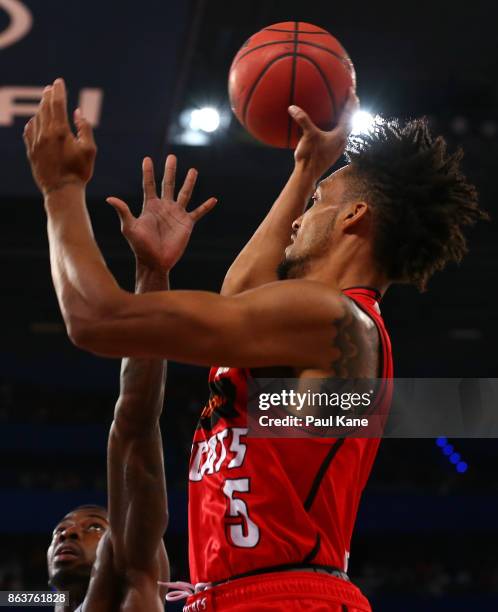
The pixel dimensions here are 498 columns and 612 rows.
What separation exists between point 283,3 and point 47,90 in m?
6.84

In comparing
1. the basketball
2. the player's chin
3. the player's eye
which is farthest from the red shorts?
the player's eye

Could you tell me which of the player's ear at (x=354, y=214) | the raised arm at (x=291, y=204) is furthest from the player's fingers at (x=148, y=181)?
the player's ear at (x=354, y=214)

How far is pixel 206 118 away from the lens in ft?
31.7

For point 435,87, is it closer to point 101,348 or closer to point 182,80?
point 182,80

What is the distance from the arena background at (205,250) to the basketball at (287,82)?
3370 millimetres

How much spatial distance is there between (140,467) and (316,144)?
1186 mm

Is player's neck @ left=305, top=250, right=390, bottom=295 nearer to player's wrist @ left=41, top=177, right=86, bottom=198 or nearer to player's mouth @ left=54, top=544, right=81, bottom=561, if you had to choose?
player's wrist @ left=41, top=177, right=86, bottom=198

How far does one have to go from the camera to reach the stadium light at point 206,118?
31.6 ft

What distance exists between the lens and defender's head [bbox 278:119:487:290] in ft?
7.95

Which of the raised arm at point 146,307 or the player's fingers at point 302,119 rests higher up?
the player's fingers at point 302,119

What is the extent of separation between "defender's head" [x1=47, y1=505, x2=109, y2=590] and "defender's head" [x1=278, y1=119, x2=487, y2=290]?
236 cm

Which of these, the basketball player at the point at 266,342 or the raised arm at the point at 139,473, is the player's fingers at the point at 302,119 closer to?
the basketball player at the point at 266,342

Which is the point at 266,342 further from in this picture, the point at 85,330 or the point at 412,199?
the point at 412,199

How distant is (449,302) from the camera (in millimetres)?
14227
